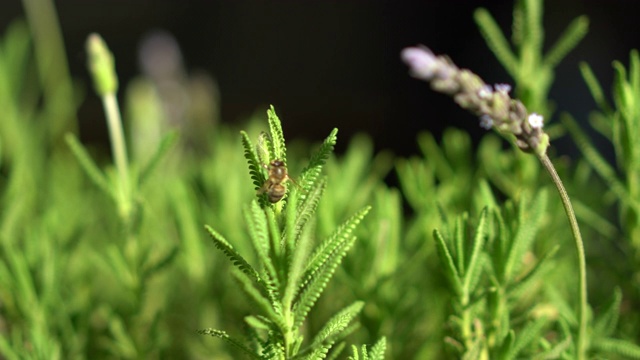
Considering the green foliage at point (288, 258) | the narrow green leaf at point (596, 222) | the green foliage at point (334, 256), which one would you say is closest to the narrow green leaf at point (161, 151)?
the green foliage at point (334, 256)

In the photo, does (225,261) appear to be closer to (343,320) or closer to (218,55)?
(343,320)

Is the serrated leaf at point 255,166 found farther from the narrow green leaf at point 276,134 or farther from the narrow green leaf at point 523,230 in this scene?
the narrow green leaf at point 523,230

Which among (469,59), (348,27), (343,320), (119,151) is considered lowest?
(343,320)

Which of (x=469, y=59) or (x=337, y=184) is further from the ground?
(x=469, y=59)

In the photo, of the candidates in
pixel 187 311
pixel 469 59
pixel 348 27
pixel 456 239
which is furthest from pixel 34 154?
pixel 348 27

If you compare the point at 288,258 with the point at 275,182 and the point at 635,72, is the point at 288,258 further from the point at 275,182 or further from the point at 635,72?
the point at 635,72

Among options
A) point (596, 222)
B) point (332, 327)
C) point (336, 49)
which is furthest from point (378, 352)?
point (336, 49)

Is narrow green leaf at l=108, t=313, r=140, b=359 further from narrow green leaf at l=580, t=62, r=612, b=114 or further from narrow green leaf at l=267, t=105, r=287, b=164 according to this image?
narrow green leaf at l=580, t=62, r=612, b=114
